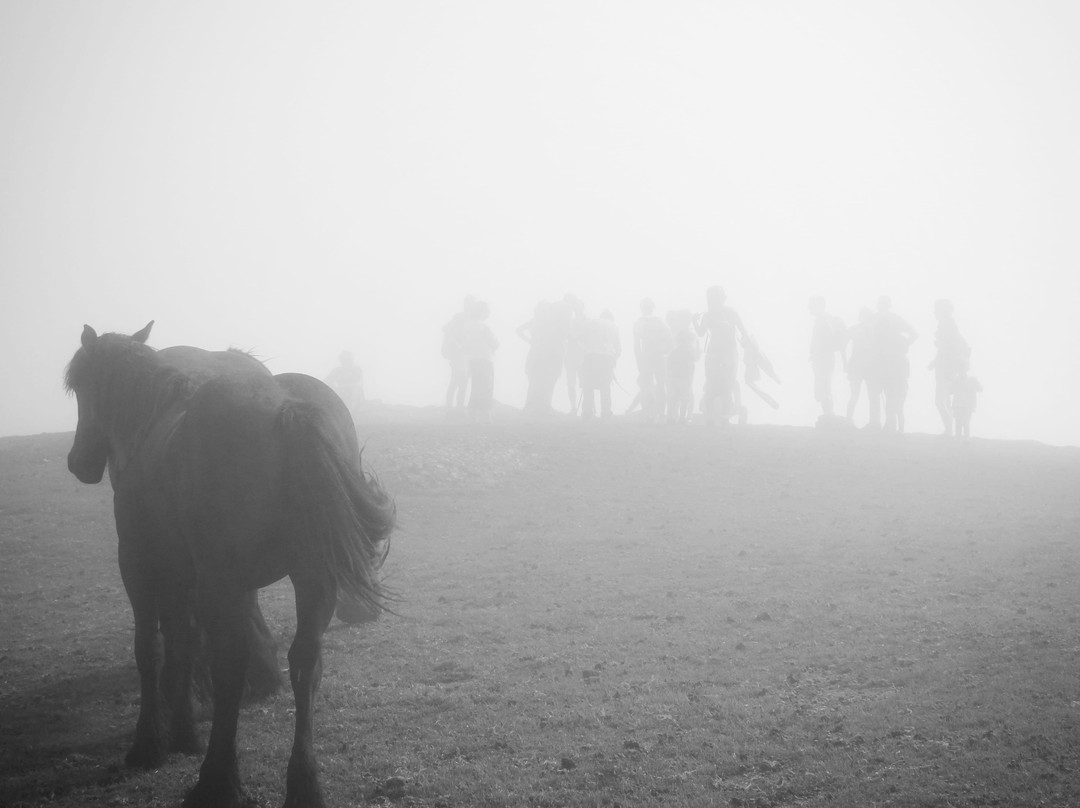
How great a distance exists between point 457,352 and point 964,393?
19456 millimetres

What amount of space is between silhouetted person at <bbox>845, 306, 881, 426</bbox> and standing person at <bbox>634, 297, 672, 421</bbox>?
7284mm

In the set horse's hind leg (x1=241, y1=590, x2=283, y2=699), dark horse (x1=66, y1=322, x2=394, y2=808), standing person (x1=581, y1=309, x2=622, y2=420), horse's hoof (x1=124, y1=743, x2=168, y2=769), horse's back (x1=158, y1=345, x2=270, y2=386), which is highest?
standing person (x1=581, y1=309, x2=622, y2=420)

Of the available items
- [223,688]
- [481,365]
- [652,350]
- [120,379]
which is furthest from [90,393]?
[652,350]

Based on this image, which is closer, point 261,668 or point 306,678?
point 306,678

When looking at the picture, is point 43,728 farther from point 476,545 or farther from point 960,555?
point 960,555

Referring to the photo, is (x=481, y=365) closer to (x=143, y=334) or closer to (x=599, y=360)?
(x=599, y=360)

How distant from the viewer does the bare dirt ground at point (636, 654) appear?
655 centimetres

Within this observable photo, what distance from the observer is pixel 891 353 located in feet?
97.3

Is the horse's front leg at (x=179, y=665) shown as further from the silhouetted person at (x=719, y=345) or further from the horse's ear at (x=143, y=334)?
the silhouetted person at (x=719, y=345)

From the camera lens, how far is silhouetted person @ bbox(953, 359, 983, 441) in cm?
2886

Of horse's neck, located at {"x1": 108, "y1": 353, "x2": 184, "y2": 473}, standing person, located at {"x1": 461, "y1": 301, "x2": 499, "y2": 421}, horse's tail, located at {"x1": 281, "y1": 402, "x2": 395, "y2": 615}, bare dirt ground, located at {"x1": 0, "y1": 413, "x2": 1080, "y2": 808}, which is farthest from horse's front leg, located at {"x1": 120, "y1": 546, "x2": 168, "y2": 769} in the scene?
standing person, located at {"x1": 461, "y1": 301, "x2": 499, "y2": 421}

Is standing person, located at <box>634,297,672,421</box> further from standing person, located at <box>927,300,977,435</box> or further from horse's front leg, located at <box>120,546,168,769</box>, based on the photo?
horse's front leg, located at <box>120,546,168,769</box>

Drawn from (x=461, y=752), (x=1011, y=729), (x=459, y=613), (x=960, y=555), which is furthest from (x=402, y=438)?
(x=1011, y=729)

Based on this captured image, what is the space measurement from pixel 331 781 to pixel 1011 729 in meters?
→ 5.66
